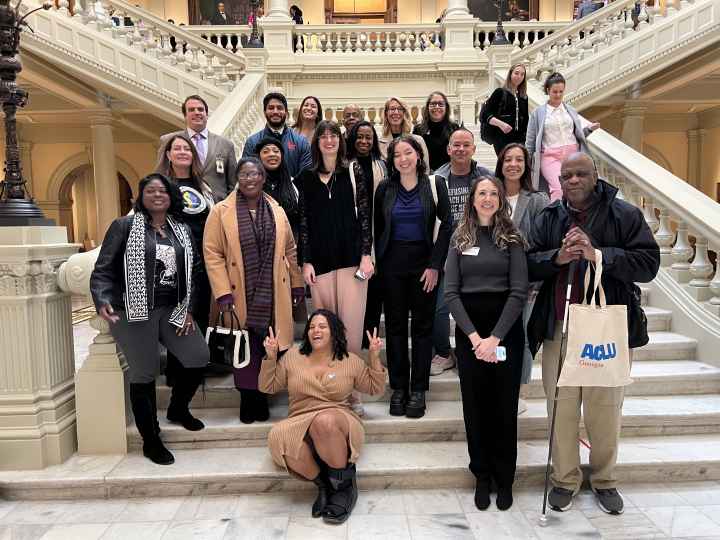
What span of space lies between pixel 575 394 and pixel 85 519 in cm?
281

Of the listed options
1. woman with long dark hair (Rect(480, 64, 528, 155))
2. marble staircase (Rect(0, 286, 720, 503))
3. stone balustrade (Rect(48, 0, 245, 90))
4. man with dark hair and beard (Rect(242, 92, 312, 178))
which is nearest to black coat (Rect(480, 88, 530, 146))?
woman with long dark hair (Rect(480, 64, 528, 155))

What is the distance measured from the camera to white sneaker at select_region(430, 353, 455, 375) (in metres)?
3.99

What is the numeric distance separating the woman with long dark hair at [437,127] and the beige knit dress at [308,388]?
202cm

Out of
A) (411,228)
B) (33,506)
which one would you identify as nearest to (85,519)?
(33,506)

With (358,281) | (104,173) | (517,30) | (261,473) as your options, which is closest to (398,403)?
(358,281)

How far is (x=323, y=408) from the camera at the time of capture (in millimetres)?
3121

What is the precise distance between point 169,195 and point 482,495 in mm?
2547

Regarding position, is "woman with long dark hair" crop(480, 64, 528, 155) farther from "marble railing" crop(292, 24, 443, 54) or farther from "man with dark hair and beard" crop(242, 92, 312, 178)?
"marble railing" crop(292, 24, 443, 54)

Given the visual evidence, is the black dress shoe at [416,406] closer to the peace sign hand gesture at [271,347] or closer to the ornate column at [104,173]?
the peace sign hand gesture at [271,347]

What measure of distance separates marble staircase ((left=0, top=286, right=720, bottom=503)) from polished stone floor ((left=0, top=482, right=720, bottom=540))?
7cm

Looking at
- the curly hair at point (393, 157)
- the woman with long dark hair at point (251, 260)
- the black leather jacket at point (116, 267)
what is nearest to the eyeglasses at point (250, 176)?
the woman with long dark hair at point (251, 260)

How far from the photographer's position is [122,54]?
30.4 ft

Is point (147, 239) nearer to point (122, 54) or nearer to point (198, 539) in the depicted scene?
point (198, 539)

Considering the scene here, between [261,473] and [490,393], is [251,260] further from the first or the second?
[490,393]
